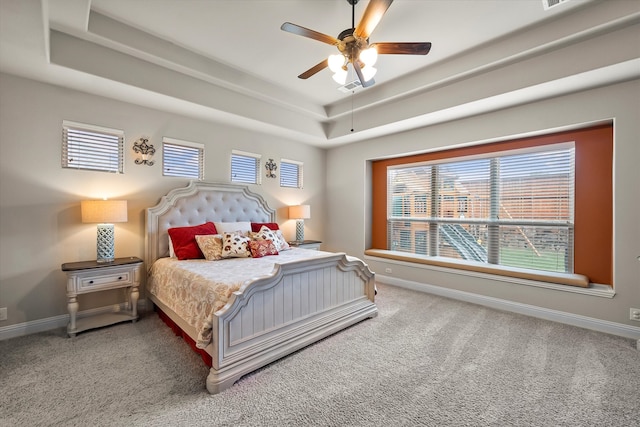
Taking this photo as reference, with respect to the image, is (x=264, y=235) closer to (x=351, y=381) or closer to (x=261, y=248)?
(x=261, y=248)

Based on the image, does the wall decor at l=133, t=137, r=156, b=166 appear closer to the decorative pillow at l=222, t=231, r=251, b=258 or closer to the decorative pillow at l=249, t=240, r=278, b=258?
the decorative pillow at l=222, t=231, r=251, b=258

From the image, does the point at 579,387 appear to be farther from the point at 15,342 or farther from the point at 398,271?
the point at 15,342

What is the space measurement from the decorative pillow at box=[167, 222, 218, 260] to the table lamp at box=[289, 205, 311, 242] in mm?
1666

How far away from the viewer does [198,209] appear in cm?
390

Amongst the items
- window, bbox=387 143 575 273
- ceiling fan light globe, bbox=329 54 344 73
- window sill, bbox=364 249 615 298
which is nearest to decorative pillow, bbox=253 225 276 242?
window sill, bbox=364 249 615 298

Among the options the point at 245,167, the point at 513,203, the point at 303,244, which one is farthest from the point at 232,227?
the point at 513,203

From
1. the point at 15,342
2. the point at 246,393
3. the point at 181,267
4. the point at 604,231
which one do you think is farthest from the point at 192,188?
the point at 604,231

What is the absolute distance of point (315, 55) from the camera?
3160mm

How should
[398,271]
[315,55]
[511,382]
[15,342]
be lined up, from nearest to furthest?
[511,382], [15,342], [315,55], [398,271]

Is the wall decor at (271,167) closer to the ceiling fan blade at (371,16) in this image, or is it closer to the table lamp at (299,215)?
the table lamp at (299,215)

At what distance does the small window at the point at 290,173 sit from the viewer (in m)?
5.09

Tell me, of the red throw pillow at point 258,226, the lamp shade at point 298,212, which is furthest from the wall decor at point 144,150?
the lamp shade at point 298,212

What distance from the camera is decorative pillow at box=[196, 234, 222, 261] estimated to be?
327cm

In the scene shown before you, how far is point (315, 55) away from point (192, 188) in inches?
93.4
